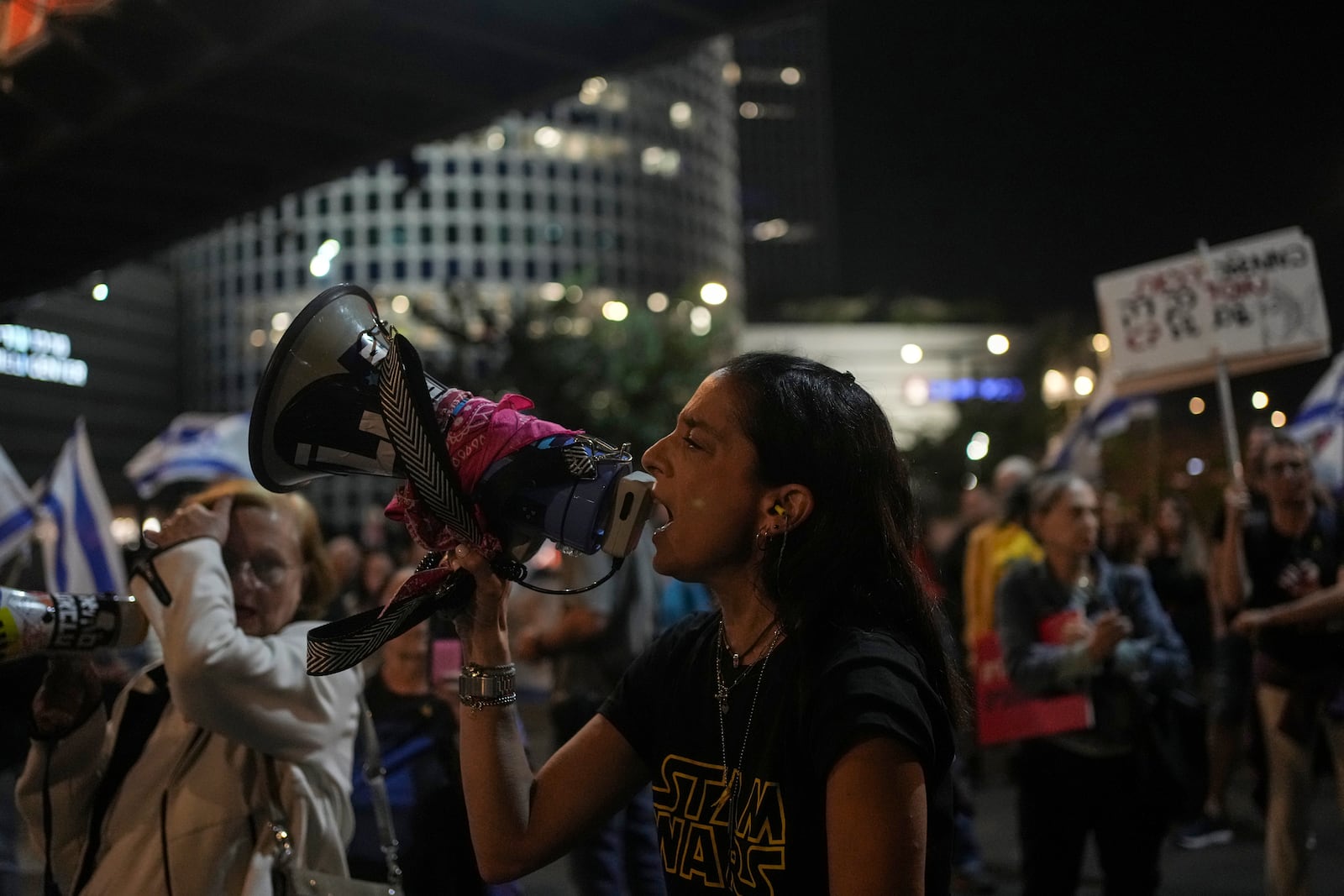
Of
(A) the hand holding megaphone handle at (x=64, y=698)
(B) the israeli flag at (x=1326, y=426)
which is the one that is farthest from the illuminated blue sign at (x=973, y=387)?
(A) the hand holding megaphone handle at (x=64, y=698)

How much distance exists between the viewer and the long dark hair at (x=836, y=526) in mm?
1896

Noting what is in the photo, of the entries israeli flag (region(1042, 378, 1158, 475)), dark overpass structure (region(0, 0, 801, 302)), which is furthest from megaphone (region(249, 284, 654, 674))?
israeli flag (region(1042, 378, 1158, 475))

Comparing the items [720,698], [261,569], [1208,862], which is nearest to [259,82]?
[261,569]

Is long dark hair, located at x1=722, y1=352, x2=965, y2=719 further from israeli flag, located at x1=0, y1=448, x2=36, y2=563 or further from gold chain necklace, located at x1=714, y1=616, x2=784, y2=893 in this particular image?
israeli flag, located at x1=0, y1=448, x2=36, y2=563

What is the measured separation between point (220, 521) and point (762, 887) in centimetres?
161

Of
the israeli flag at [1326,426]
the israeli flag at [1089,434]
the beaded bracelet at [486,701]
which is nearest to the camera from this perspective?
the beaded bracelet at [486,701]

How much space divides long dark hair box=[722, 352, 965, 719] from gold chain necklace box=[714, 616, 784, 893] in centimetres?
9

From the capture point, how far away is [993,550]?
7.26 meters

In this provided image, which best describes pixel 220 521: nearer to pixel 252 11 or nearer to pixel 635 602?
pixel 635 602

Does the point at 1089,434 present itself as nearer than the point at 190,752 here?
No

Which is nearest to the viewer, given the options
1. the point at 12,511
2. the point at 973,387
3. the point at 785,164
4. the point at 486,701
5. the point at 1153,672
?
the point at 486,701

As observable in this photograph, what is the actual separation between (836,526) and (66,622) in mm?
1628

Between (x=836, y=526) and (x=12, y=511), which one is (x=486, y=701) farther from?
(x=12, y=511)

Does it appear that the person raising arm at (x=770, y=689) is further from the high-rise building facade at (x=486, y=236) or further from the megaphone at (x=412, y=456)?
the high-rise building facade at (x=486, y=236)
